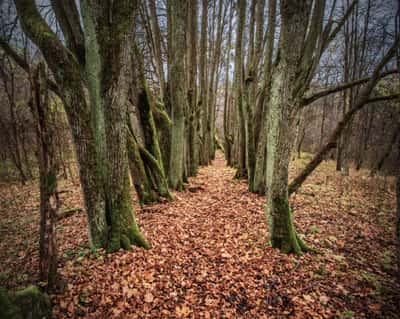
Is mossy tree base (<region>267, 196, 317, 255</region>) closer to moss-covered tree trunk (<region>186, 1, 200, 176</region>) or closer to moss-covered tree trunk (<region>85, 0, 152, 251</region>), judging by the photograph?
moss-covered tree trunk (<region>85, 0, 152, 251</region>)

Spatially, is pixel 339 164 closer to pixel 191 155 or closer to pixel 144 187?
pixel 191 155

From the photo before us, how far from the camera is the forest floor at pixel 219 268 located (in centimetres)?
249

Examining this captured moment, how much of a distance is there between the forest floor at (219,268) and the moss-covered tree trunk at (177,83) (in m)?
1.94

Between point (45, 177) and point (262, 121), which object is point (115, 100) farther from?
point (262, 121)

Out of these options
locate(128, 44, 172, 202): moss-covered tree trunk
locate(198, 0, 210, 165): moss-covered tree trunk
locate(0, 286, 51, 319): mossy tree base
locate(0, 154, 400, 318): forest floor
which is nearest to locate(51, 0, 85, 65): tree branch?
locate(128, 44, 172, 202): moss-covered tree trunk

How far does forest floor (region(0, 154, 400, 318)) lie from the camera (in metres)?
2.49

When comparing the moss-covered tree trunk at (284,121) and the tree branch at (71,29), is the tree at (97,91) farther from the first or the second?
the moss-covered tree trunk at (284,121)

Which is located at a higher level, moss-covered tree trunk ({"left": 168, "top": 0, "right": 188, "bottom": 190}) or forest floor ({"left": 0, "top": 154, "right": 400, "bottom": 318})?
moss-covered tree trunk ({"left": 168, "top": 0, "right": 188, "bottom": 190})

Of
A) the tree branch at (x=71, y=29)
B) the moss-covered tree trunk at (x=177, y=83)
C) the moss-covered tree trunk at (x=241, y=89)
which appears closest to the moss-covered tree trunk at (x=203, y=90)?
the moss-covered tree trunk at (x=241, y=89)

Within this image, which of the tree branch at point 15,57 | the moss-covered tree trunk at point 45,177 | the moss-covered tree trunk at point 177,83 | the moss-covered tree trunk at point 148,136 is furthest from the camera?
the moss-covered tree trunk at point 177,83

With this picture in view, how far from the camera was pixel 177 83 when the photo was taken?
20.6 feet

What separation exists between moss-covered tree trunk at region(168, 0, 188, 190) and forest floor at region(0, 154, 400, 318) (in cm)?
194

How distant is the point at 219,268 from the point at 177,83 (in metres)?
5.53

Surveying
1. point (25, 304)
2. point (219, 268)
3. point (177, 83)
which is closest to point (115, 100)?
point (25, 304)
